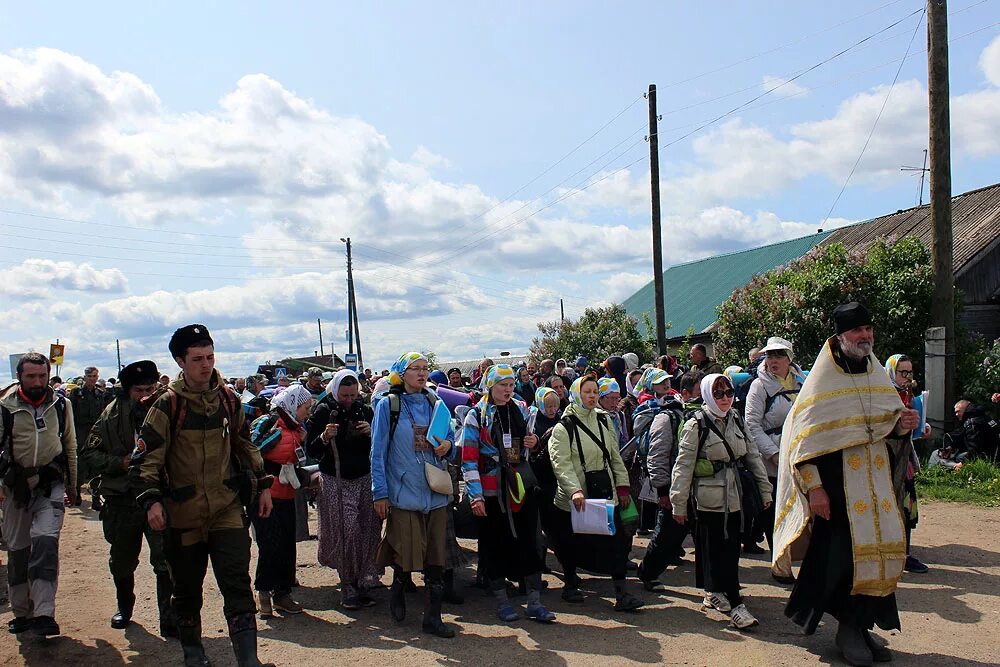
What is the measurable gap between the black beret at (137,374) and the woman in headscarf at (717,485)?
4.01 metres

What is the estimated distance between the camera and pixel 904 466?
226 inches

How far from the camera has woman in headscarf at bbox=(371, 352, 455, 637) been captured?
6355 mm

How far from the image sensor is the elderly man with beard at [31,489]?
632 centimetres

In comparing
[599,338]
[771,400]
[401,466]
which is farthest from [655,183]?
[401,466]

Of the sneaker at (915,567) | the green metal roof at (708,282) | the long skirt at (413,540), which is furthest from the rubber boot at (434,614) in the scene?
the green metal roof at (708,282)

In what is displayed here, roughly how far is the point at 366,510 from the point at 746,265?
2812 centimetres

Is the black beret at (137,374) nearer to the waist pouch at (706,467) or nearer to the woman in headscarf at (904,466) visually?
the waist pouch at (706,467)

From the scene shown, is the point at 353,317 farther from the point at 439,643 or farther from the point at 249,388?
the point at 439,643

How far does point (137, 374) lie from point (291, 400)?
130cm

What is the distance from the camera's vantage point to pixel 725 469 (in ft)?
21.0

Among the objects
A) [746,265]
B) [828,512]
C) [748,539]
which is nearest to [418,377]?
[828,512]

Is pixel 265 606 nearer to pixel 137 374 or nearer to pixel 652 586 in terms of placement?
pixel 137 374

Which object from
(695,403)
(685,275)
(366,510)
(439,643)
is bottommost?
(439,643)

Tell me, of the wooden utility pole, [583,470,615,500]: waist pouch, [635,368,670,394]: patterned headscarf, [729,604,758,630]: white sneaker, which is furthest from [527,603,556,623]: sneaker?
the wooden utility pole
